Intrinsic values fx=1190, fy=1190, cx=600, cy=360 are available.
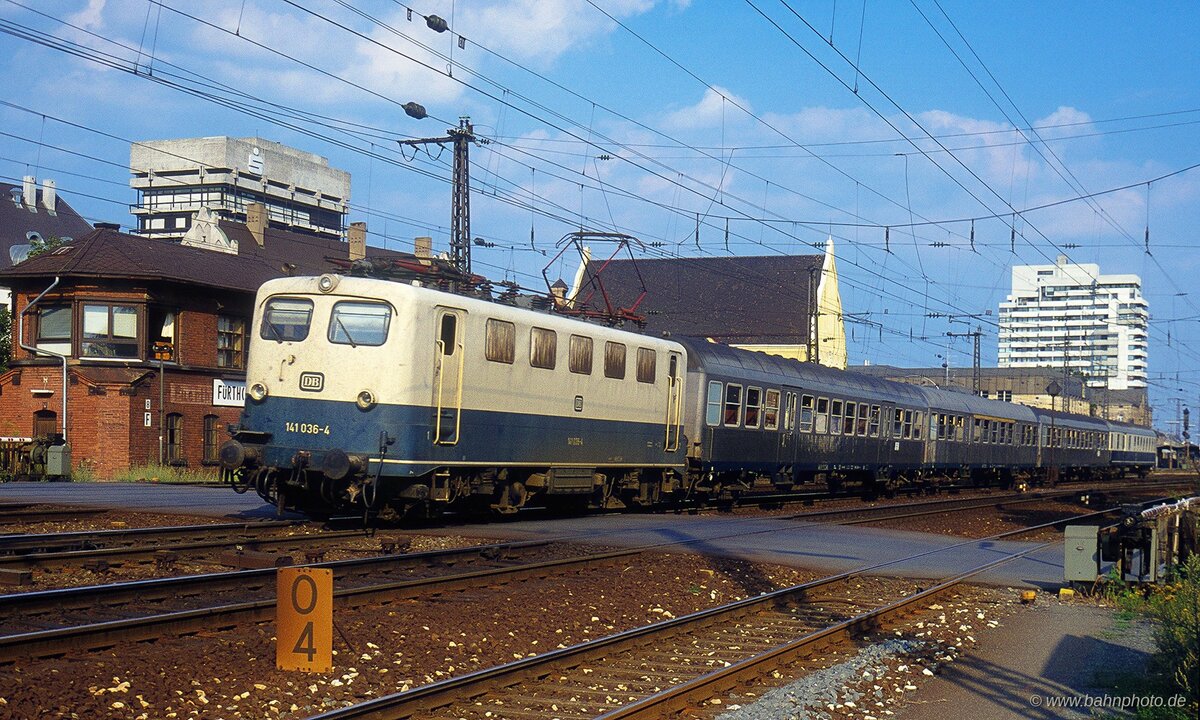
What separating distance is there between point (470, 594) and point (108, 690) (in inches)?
194

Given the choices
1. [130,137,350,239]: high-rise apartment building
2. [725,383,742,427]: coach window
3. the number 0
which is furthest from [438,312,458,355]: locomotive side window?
[130,137,350,239]: high-rise apartment building

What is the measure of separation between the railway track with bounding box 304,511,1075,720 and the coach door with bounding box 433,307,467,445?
5.97 m

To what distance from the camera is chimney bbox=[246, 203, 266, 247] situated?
5878cm

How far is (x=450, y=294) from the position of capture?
17.3m

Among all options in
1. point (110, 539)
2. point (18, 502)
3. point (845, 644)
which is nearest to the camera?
point (845, 644)

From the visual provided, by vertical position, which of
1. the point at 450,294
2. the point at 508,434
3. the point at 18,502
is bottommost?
the point at 18,502

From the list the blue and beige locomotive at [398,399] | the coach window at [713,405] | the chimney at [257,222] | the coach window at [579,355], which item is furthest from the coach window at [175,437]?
the chimney at [257,222]

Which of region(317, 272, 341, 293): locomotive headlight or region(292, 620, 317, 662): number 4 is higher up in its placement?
region(317, 272, 341, 293): locomotive headlight

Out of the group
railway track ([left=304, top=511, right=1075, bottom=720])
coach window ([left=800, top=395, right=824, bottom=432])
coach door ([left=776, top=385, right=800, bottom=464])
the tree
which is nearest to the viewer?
railway track ([left=304, top=511, right=1075, bottom=720])

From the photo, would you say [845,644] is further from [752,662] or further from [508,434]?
[508,434]

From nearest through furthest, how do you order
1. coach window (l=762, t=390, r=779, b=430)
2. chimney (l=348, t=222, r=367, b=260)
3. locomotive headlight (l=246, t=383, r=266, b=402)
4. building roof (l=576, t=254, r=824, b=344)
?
locomotive headlight (l=246, t=383, r=266, b=402) → coach window (l=762, t=390, r=779, b=430) → chimney (l=348, t=222, r=367, b=260) → building roof (l=576, t=254, r=824, b=344)

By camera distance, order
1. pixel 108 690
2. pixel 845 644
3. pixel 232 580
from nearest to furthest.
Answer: pixel 108 690 < pixel 845 644 < pixel 232 580

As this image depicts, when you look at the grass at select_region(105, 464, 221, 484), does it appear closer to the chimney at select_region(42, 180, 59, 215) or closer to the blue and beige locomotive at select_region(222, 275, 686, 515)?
the blue and beige locomotive at select_region(222, 275, 686, 515)

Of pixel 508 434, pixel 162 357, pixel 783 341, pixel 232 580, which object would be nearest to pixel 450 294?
pixel 508 434
